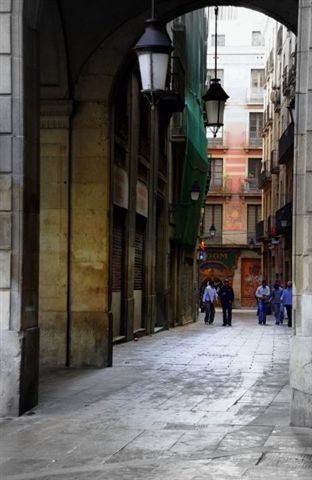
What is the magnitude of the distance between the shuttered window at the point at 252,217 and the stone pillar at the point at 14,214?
55.8 metres

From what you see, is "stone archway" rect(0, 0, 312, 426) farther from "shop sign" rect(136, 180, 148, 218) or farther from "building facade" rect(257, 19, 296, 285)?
"building facade" rect(257, 19, 296, 285)

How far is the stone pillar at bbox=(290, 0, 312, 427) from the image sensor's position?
888cm

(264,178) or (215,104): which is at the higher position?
(264,178)

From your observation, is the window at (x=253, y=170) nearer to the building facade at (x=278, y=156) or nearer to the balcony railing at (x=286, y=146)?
the building facade at (x=278, y=156)

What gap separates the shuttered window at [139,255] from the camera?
23.3 metres

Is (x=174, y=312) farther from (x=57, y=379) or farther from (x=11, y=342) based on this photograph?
(x=11, y=342)

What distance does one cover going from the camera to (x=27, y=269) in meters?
9.87

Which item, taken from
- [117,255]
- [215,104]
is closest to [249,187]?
[117,255]

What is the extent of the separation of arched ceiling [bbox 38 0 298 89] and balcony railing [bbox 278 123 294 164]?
24.9 meters

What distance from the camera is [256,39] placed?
231 ft

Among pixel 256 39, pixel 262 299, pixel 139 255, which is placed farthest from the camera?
pixel 256 39

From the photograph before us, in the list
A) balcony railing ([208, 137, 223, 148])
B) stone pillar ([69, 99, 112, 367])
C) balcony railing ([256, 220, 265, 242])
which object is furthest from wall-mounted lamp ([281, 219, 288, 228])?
balcony railing ([208, 137, 223, 148])

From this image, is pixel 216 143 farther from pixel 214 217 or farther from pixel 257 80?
pixel 257 80

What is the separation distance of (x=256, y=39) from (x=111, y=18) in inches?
2274
